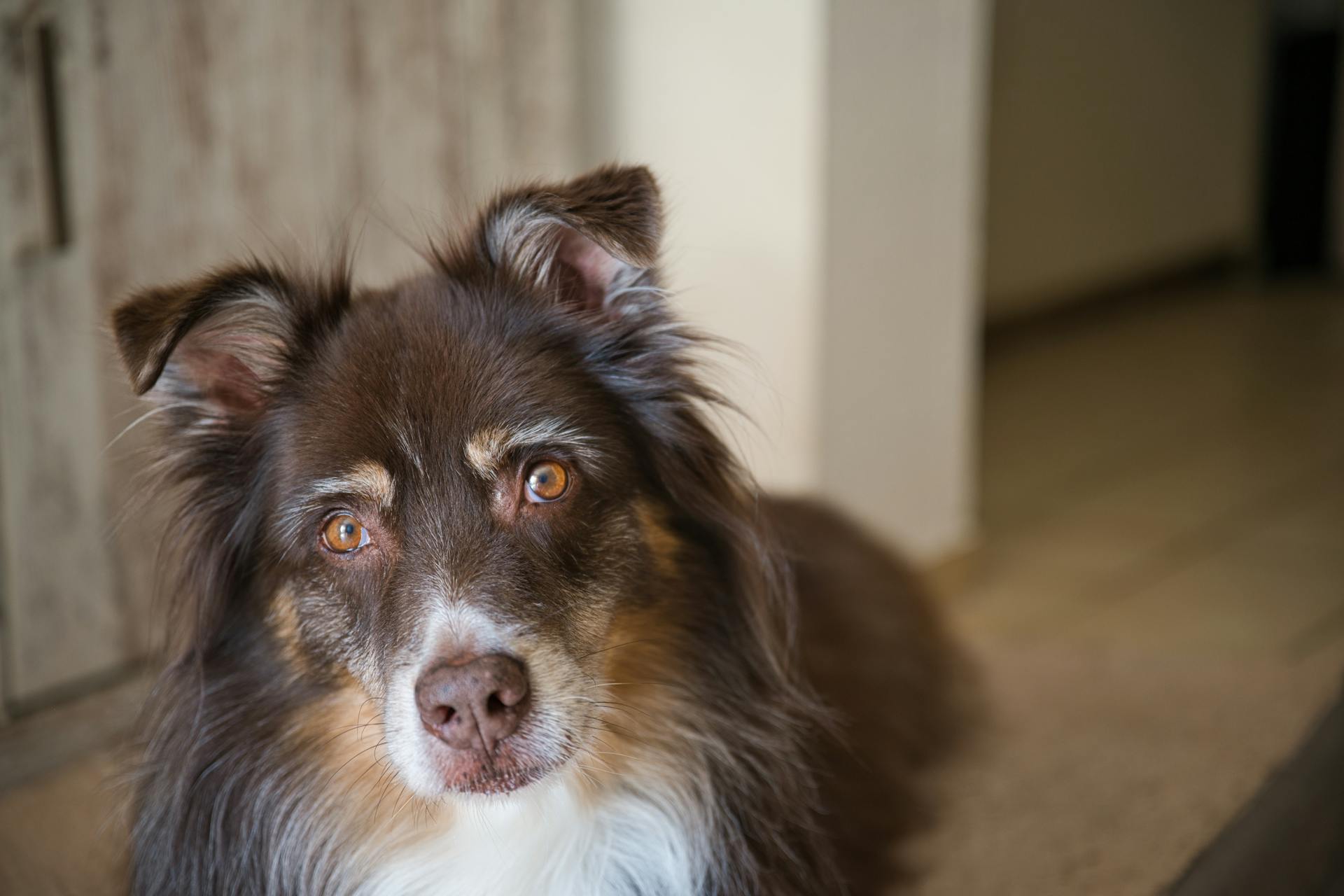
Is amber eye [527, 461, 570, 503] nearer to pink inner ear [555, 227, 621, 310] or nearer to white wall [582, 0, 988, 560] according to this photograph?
pink inner ear [555, 227, 621, 310]

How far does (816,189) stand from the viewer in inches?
130

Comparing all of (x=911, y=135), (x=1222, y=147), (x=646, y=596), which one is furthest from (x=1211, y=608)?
(x=1222, y=147)

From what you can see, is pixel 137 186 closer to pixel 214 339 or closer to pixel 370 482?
pixel 214 339

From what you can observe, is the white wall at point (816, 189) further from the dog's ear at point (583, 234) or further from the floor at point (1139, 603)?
the dog's ear at point (583, 234)

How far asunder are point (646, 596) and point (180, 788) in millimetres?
736

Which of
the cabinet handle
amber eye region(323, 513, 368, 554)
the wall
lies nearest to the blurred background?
the cabinet handle

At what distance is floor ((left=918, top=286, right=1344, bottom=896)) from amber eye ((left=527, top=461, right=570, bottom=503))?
116 centimetres

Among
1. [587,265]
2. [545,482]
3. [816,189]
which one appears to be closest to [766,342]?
[816,189]

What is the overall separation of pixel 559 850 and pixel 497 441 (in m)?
0.59

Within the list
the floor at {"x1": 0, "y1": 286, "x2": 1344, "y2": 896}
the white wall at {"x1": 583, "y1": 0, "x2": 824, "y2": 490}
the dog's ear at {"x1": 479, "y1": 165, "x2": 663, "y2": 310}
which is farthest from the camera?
the white wall at {"x1": 583, "y1": 0, "x2": 824, "y2": 490}

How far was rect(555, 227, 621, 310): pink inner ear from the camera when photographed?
1.91 meters

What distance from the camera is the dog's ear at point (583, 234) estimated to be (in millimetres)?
1710

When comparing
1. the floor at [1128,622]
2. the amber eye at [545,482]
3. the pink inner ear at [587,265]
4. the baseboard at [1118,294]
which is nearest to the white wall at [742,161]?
the floor at [1128,622]

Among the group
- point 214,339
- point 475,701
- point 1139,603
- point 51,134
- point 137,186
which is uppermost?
point 51,134
